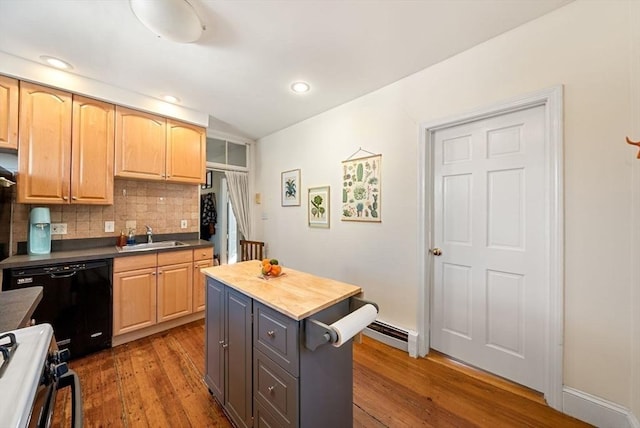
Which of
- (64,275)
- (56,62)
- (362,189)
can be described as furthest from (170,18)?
(64,275)

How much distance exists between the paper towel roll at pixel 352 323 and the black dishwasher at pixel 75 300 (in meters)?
2.43

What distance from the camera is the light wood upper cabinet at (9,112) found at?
201 centimetres

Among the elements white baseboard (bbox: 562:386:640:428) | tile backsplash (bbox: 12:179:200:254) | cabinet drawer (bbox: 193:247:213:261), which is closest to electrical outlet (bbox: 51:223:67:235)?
tile backsplash (bbox: 12:179:200:254)

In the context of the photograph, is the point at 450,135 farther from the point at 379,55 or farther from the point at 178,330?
the point at 178,330

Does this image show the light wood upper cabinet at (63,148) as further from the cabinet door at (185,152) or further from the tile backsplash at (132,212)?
the cabinet door at (185,152)

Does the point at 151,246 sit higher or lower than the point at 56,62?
lower

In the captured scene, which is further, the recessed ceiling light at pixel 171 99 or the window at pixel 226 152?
the window at pixel 226 152

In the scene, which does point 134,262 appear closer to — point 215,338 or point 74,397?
point 215,338

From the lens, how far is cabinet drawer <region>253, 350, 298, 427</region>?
3.67 ft

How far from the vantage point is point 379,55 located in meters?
2.00

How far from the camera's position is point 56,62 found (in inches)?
82.6

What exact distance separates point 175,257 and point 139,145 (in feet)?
4.30

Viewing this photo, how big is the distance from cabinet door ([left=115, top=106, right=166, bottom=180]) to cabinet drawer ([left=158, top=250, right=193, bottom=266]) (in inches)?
35.7

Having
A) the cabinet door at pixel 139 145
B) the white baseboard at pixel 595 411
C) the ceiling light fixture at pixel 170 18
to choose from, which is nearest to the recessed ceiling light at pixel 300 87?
the ceiling light fixture at pixel 170 18
